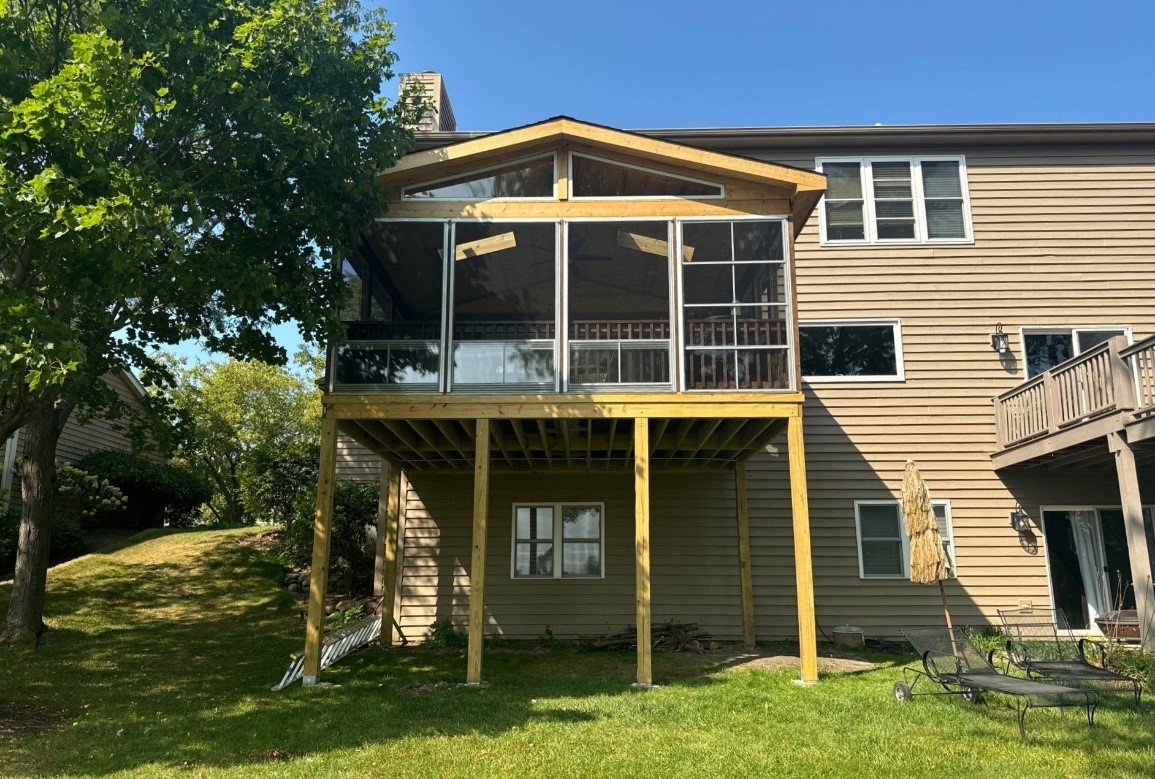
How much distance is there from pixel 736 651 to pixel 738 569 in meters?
1.54

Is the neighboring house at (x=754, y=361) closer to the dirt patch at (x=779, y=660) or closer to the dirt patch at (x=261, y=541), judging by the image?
the dirt patch at (x=779, y=660)

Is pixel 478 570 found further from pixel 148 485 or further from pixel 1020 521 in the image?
pixel 148 485

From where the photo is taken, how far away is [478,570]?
9023 millimetres

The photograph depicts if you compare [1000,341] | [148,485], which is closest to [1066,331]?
[1000,341]

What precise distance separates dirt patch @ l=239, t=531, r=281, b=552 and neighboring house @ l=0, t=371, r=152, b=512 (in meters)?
3.09

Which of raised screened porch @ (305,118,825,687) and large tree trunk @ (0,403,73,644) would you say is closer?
raised screened porch @ (305,118,825,687)

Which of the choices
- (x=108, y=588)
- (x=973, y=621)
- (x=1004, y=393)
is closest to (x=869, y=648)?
(x=973, y=621)

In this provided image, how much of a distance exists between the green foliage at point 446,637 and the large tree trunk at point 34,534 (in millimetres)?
5341

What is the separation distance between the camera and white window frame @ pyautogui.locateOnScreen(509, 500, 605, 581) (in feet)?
41.5

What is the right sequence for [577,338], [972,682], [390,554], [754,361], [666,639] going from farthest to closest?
[390,554] → [666,639] → [577,338] → [754,361] → [972,682]

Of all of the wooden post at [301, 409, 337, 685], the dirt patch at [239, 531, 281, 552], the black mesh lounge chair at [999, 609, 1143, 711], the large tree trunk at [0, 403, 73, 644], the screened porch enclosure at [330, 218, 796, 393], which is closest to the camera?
the black mesh lounge chair at [999, 609, 1143, 711]

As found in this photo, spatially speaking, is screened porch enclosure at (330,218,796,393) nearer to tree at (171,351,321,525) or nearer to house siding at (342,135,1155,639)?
house siding at (342,135,1155,639)

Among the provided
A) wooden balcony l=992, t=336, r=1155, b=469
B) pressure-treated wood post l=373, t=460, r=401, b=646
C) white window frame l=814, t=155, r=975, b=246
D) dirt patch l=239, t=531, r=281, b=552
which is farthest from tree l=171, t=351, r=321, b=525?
wooden balcony l=992, t=336, r=1155, b=469

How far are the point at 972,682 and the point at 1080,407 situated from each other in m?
4.98
